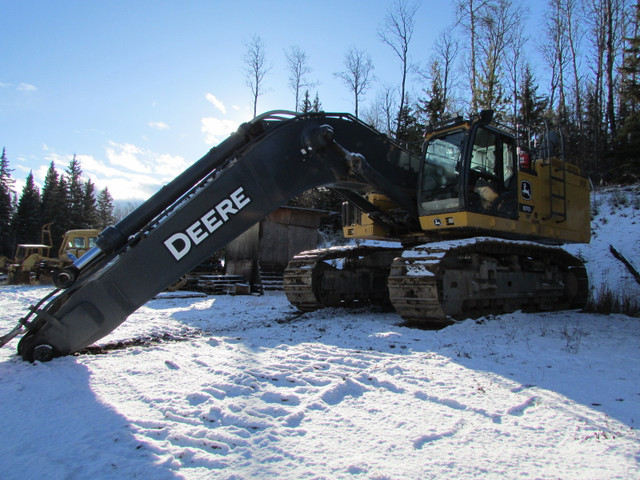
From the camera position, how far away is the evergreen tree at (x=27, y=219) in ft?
150

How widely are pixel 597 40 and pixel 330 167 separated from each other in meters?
26.2

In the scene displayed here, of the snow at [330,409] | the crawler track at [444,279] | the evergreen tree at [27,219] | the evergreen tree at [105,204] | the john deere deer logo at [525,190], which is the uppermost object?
the evergreen tree at [105,204]

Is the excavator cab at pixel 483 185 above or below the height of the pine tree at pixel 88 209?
below

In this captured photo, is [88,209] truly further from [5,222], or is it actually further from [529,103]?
[529,103]

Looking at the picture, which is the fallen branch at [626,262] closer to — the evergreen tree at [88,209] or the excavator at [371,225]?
the excavator at [371,225]

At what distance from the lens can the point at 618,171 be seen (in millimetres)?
21000

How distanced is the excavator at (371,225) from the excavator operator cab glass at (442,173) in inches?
0.8

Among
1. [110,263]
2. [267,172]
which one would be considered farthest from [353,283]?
Answer: [110,263]

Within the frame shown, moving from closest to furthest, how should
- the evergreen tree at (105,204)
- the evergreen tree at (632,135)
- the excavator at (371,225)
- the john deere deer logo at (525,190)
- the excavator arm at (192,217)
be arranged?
the excavator arm at (192,217), the excavator at (371,225), the john deere deer logo at (525,190), the evergreen tree at (632,135), the evergreen tree at (105,204)

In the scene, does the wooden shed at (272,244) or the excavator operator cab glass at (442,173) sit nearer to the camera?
the excavator operator cab glass at (442,173)

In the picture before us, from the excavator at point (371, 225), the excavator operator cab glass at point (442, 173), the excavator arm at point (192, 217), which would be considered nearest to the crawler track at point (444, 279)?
the excavator at point (371, 225)

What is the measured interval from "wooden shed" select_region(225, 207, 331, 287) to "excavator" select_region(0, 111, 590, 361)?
803 cm

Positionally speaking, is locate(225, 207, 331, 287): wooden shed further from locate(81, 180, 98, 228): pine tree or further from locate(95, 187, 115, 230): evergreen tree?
locate(95, 187, 115, 230): evergreen tree

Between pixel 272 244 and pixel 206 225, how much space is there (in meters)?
12.0
